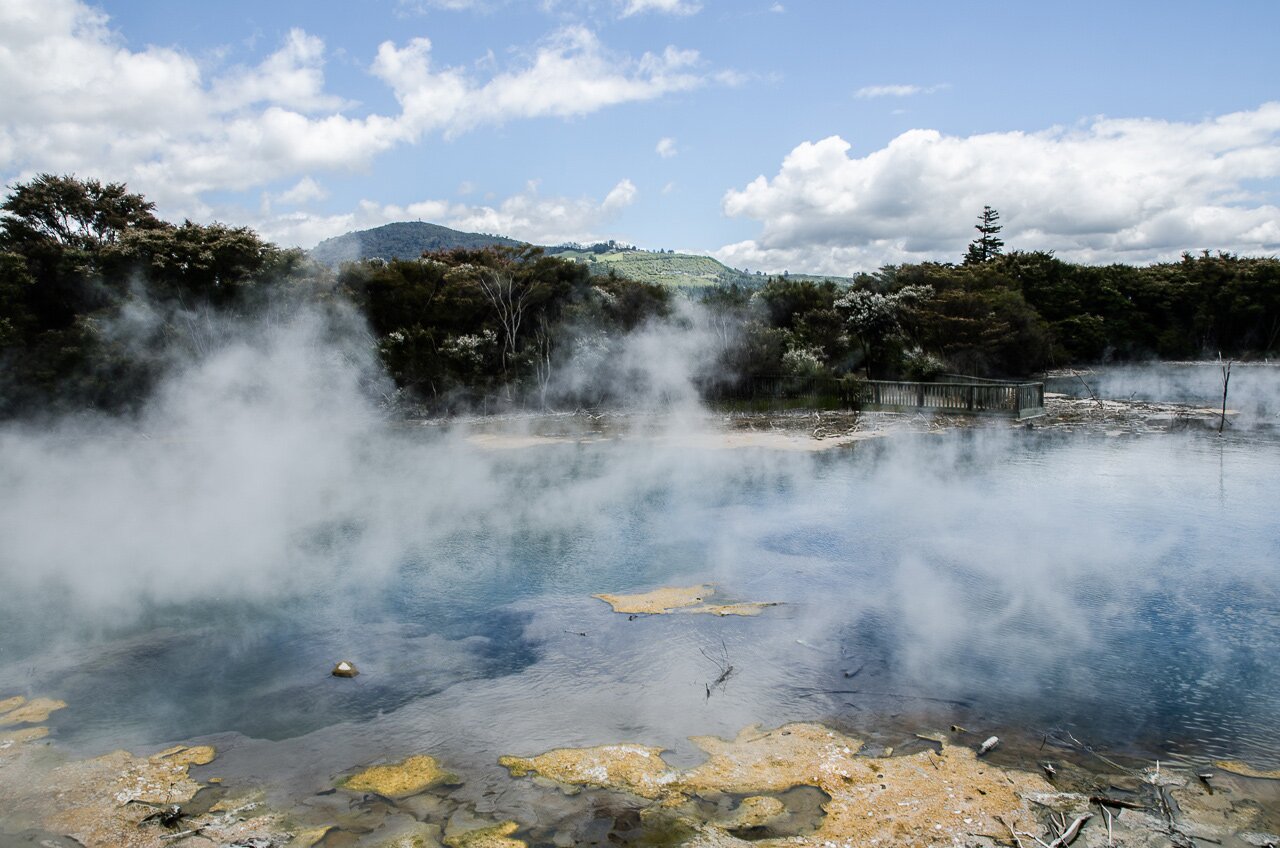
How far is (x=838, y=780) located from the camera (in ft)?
12.6

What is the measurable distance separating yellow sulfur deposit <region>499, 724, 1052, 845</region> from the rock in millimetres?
1729

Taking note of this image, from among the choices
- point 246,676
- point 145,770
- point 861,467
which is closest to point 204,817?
point 145,770

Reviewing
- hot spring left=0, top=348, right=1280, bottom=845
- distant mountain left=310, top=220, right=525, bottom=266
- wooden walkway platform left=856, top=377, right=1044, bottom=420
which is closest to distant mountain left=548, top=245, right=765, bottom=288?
distant mountain left=310, top=220, right=525, bottom=266

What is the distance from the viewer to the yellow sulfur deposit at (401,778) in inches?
155

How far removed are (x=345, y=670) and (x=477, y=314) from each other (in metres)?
18.3

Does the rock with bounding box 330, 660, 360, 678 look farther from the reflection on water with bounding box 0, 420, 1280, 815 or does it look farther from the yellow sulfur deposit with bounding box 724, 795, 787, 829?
the yellow sulfur deposit with bounding box 724, 795, 787, 829

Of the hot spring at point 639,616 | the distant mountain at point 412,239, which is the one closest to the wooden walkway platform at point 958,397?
the hot spring at point 639,616

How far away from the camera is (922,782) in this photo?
149 inches

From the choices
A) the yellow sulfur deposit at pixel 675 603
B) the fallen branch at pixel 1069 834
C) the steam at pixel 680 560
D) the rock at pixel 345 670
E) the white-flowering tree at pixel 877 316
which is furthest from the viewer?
the white-flowering tree at pixel 877 316

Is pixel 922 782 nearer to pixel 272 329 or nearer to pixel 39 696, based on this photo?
pixel 39 696

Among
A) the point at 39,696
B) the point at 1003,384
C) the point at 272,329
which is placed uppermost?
the point at 272,329

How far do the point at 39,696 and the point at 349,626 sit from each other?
2025mm

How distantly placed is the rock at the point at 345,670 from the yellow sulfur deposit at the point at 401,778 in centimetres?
130

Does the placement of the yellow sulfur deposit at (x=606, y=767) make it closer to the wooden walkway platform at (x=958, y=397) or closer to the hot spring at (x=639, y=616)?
the hot spring at (x=639, y=616)
